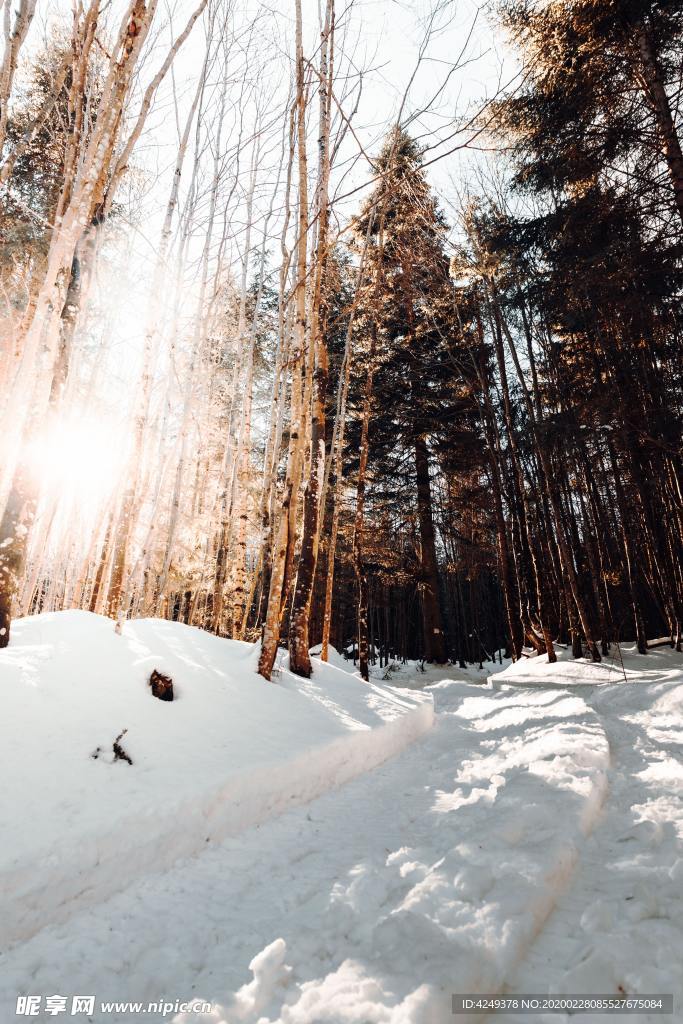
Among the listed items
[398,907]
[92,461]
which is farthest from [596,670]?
[92,461]

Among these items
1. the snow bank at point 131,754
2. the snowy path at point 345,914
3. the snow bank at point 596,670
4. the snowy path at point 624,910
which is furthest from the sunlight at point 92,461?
the snowy path at point 624,910

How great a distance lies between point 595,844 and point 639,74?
1055 centimetres

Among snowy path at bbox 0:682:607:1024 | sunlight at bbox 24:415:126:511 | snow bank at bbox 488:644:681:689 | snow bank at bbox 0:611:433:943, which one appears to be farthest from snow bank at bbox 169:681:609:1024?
sunlight at bbox 24:415:126:511

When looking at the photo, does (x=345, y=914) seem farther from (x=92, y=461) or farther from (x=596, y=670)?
(x=92, y=461)

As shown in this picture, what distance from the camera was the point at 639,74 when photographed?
23.7 feet

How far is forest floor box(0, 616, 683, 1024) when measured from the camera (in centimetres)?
167

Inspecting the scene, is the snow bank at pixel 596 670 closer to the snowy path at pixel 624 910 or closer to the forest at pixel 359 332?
the forest at pixel 359 332

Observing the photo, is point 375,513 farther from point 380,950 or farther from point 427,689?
point 380,950

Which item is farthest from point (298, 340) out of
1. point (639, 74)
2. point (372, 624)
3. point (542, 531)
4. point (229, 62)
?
point (372, 624)

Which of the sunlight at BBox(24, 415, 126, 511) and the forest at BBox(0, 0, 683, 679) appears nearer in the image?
the forest at BBox(0, 0, 683, 679)

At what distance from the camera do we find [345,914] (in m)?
2.13

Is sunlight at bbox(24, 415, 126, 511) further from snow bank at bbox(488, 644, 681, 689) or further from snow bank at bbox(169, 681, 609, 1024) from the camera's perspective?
snow bank at bbox(488, 644, 681, 689)

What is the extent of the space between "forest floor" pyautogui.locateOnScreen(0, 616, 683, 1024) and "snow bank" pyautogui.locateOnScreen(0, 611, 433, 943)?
6cm

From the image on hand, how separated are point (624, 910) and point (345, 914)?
4.05ft
